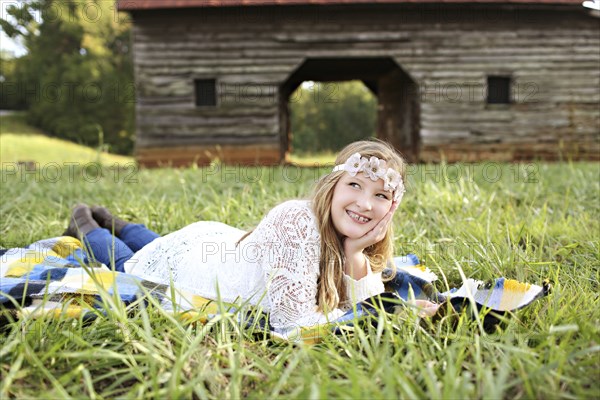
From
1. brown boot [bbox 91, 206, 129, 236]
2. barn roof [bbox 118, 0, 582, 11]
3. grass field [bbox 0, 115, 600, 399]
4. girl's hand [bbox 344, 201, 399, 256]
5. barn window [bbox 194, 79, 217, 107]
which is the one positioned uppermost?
barn roof [bbox 118, 0, 582, 11]

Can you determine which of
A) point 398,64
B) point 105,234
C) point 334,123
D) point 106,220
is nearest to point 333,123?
point 334,123

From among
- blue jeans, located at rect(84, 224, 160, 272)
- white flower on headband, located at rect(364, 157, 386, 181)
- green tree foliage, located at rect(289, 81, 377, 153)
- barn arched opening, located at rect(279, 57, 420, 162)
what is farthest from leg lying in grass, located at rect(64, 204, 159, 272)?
green tree foliage, located at rect(289, 81, 377, 153)

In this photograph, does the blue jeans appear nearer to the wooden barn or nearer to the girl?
the girl

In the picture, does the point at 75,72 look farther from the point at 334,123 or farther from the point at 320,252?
the point at 320,252

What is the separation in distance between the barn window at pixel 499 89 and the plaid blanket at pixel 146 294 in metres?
8.34

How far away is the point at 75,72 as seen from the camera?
94.3 feet

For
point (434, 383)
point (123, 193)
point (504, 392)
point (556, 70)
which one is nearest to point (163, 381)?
point (434, 383)

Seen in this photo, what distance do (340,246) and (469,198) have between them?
2379 mm

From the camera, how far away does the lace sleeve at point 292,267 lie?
6.61ft

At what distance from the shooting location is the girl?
6.79ft

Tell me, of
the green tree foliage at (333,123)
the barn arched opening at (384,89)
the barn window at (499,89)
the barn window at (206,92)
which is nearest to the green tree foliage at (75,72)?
the green tree foliage at (333,123)

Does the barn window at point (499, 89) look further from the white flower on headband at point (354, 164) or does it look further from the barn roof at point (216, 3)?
the white flower on headband at point (354, 164)

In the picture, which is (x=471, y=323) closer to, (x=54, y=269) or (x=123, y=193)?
(x=54, y=269)

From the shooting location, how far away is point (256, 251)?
233cm
